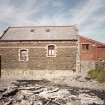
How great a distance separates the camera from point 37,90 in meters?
16.8

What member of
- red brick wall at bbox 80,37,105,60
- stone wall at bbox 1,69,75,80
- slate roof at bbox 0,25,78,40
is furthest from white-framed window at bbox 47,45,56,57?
red brick wall at bbox 80,37,105,60

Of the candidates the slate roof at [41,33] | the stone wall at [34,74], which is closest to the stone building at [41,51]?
the slate roof at [41,33]

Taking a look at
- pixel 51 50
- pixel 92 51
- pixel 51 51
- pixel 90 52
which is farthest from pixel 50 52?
pixel 92 51

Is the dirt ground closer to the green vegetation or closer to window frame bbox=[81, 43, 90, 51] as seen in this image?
the green vegetation

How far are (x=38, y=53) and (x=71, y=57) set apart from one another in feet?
14.5

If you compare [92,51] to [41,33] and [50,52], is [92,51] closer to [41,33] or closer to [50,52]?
[50,52]

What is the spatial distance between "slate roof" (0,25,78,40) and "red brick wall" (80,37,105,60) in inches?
60.7

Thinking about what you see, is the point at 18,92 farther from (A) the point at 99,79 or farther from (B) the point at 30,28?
(B) the point at 30,28

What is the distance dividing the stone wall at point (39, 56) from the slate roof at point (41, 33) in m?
0.85

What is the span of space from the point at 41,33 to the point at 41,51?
3.21 metres

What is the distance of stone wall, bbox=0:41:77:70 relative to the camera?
90.4ft

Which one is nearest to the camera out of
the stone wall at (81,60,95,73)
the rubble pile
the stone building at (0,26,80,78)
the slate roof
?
the rubble pile

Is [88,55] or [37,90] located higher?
[88,55]

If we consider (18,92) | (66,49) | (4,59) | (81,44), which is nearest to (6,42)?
(4,59)
